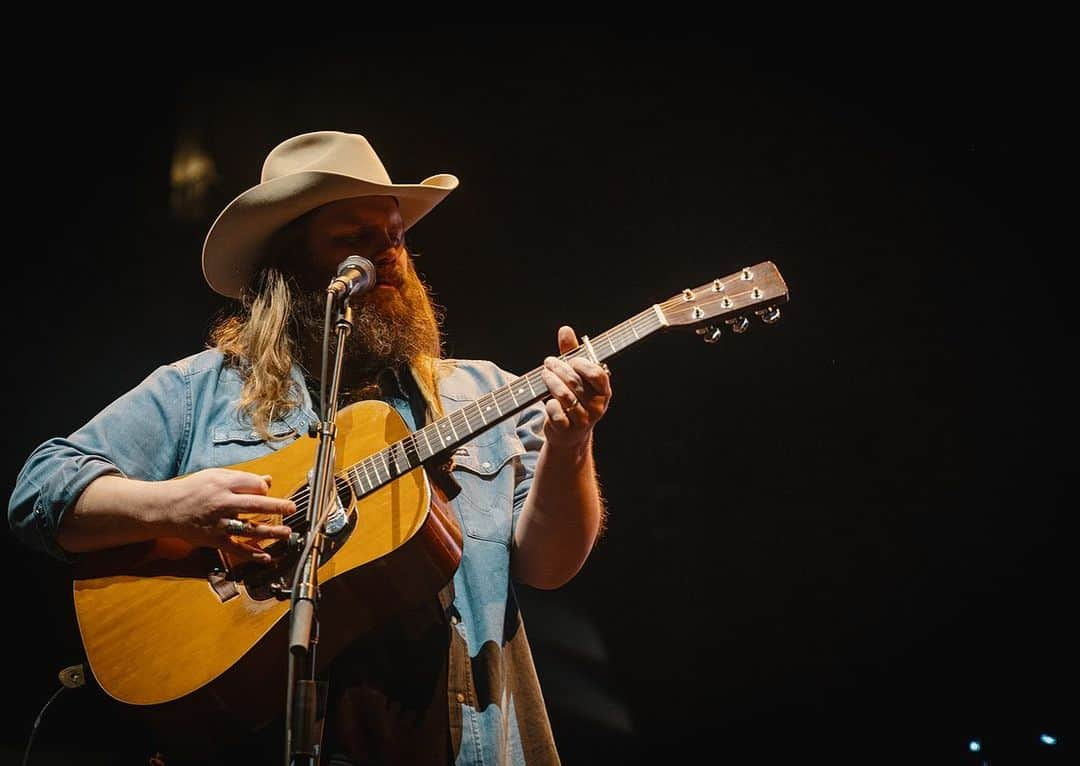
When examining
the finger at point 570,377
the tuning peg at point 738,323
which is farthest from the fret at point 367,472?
the tuning peg at point 738,323

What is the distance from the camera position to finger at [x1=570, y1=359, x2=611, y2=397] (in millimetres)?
2141

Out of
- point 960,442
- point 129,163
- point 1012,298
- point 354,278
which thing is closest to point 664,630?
point 960,442

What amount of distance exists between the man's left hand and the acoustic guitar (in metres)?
0.10

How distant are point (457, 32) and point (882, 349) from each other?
272 cm

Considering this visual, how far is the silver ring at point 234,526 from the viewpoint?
2.06m

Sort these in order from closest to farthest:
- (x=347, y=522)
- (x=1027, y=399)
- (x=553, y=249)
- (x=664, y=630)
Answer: (x=347, y=522) < (x=1027, y=399) < (x=664, y=630) < (x=553, y=249)

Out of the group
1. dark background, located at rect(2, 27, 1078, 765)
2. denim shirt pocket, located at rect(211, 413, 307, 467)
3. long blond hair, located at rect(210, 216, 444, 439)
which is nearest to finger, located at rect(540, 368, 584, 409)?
long blond hair, located at rect(210, 216, 444, 439)

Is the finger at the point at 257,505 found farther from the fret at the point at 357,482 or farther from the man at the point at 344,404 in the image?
the fret at the point at 357,482

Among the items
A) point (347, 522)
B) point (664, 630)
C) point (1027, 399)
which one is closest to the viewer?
point (347, 522)

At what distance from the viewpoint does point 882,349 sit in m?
4.09

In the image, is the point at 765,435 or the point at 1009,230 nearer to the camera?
the point at 1009,230

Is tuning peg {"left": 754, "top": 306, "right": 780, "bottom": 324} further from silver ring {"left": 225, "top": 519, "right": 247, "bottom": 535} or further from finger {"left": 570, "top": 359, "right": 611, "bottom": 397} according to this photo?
silver ring {"left": 225, "top": 519, "right": 247, "bottom": 535}

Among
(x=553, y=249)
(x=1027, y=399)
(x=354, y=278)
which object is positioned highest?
(x=553, y=249)

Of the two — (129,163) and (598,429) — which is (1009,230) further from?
(129,163)
